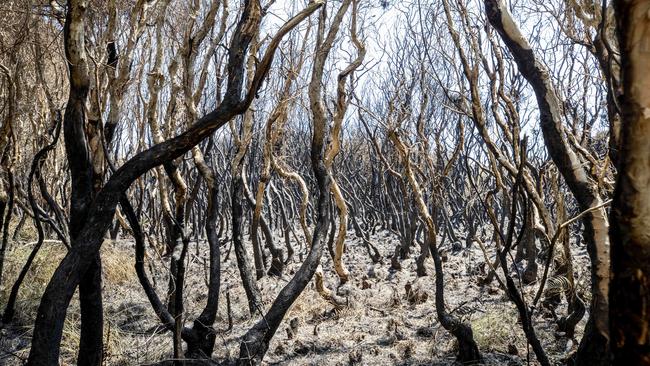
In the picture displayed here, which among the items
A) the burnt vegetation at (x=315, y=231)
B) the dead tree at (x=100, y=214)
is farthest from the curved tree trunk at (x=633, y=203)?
the dead tree at (x=100, y=214)

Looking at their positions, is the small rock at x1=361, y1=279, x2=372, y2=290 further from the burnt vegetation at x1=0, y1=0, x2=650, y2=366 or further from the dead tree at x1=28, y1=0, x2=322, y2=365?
the dead tree at x1=28, y1=0, x2=322, y2=365

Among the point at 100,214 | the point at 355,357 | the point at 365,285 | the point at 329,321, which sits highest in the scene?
the point at 100,214

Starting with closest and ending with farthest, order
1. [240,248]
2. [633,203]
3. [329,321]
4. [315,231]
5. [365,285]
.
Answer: [633,203] → [315,231] → [240,248] → [329,321] → [365,285]

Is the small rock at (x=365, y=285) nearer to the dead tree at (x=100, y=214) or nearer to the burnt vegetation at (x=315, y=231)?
the burnt vegetation at (x=315, y=231)

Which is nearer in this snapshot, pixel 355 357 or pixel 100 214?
pixel 100 214

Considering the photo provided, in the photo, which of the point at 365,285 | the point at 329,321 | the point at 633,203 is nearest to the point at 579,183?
the point at 633,203

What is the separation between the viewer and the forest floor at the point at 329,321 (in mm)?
3852

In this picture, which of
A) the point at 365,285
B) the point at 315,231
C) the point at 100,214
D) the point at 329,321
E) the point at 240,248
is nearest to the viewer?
the point at 100,214

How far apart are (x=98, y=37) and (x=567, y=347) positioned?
5.02 metres

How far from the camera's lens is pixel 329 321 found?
4.82 meters

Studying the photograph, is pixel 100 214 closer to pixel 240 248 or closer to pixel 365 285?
pixel 240 248

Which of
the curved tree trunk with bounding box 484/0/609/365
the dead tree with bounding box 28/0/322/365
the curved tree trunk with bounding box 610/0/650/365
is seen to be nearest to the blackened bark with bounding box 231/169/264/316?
the dead tree with bounding box 28/0/322/365

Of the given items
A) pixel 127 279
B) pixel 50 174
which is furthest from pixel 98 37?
pixel 50 174

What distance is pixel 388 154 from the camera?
12.7 meters
